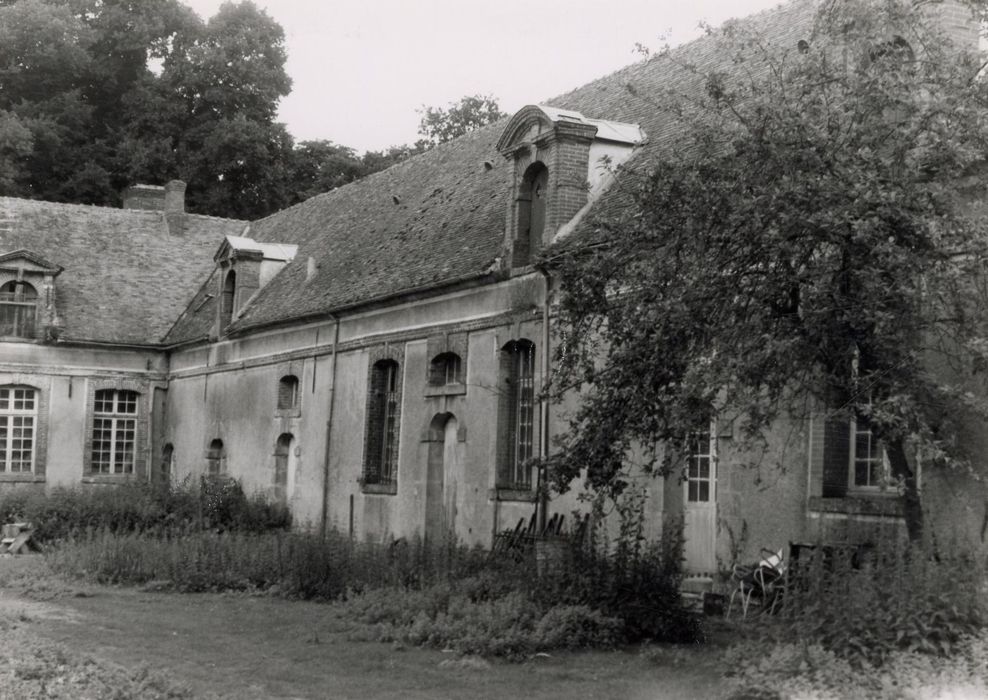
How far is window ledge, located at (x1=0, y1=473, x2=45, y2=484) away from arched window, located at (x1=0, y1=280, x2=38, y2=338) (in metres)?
3.36

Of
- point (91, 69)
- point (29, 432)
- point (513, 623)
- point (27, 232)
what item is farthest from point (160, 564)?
point (91, 69)

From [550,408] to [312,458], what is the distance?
826cm

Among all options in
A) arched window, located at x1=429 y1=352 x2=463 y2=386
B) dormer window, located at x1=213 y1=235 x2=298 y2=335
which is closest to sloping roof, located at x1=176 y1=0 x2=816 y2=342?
dormer window, located at x1=213 y1=235 x2=298 y2=335

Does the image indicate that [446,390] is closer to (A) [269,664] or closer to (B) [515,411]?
(B) [515,411]

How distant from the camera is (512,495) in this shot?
18484mm

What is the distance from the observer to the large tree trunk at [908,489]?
1079cm

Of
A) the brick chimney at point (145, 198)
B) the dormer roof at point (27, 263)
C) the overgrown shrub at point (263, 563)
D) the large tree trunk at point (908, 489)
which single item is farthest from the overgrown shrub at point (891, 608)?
the brick chimney at point (145, 198)

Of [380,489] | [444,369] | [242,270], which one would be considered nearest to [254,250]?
[242,270]

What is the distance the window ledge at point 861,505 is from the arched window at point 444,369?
839cm

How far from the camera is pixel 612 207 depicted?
17.5 meters

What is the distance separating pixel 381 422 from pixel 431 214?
4.00 m

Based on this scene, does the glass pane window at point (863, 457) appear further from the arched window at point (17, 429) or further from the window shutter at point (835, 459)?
the arched window at point (17, 429)

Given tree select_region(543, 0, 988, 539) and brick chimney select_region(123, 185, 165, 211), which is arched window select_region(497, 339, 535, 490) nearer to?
tree select_region(543, 0, 988, 539)

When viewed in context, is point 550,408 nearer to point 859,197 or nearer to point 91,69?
point 859,197
